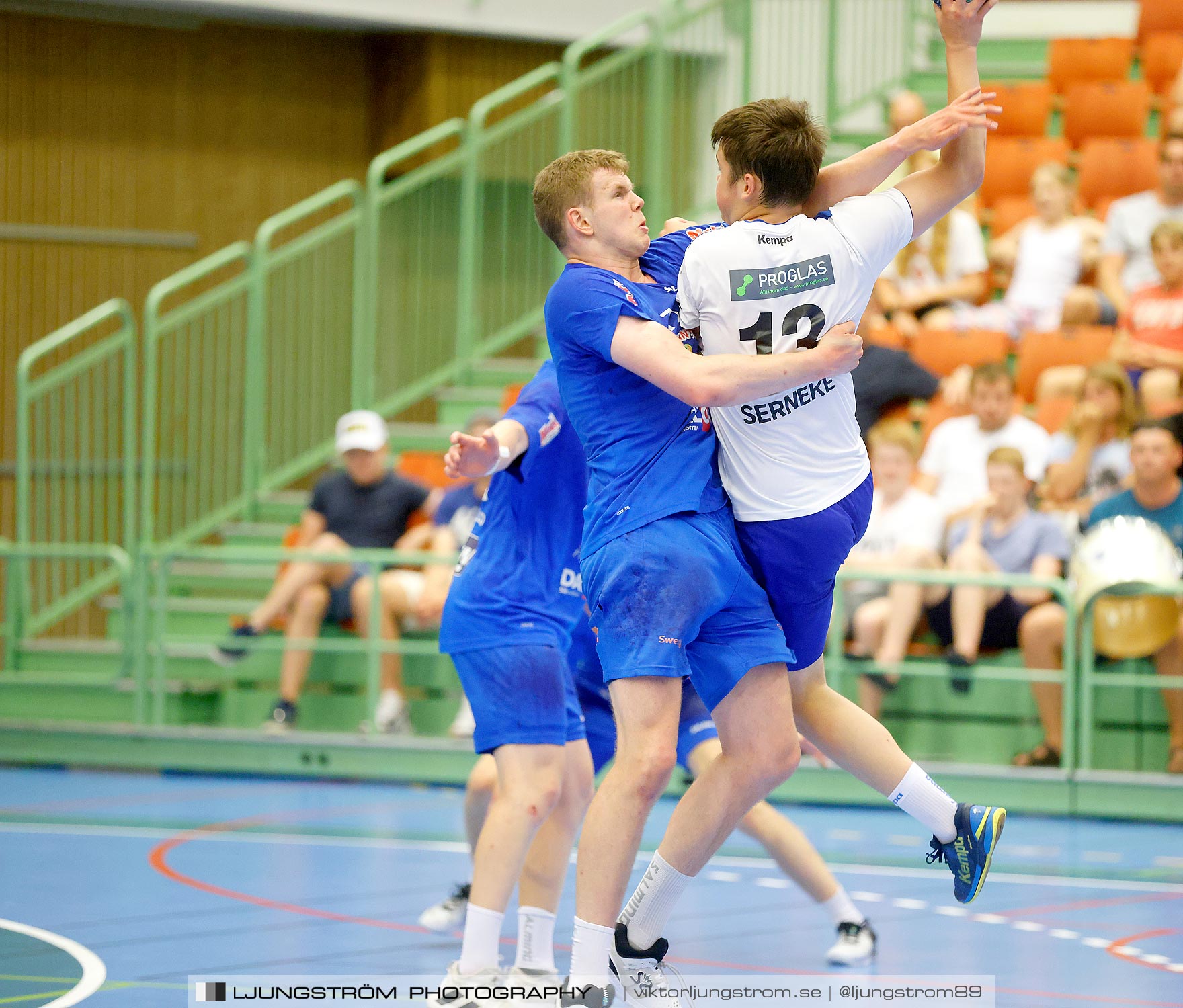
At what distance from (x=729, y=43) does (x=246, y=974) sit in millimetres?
8805

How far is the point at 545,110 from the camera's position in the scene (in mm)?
11164

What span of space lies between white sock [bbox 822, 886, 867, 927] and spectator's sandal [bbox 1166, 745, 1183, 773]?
3.42 meters

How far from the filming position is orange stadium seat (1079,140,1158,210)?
35.8 ft

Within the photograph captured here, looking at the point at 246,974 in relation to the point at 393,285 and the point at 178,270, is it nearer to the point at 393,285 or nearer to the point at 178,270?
the point at 393,285

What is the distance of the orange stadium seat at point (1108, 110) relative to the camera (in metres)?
11.3

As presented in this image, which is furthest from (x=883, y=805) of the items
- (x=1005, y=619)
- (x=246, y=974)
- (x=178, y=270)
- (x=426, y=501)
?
(x=178, y=270)

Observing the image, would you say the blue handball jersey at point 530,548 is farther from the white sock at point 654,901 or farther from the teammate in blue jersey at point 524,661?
the white sock at point 654,901

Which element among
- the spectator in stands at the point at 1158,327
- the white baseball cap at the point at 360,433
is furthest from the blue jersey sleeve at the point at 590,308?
the spectator in stands at the point at 1158,327

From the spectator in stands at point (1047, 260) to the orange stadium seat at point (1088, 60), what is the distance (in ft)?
6.44

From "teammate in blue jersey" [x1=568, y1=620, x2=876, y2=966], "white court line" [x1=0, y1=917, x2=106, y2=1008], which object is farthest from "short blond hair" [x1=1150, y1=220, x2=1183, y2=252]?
"white court line" [x1=0, y1=917, x2=106, y2=1008]

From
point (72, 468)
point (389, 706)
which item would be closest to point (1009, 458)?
point (389, 706)

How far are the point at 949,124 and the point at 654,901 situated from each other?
6.63 feet

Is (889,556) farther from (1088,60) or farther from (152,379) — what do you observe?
(1088,60)

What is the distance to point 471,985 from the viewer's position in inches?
167
